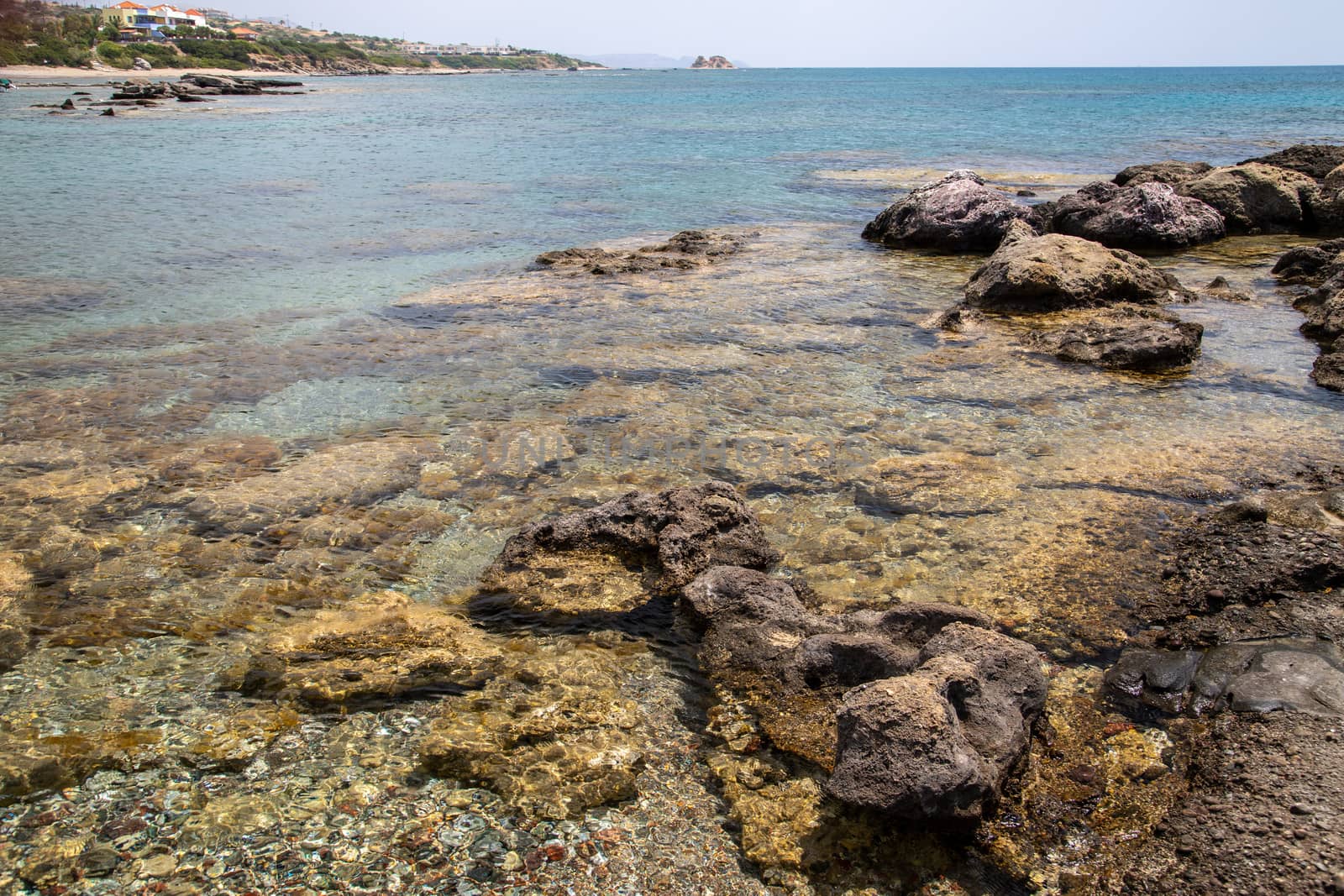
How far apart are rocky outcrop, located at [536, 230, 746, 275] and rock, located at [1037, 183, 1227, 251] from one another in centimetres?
666

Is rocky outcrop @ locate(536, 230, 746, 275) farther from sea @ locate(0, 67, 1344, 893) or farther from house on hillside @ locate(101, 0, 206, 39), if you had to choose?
house on hillside @ locate(101, 0, 206, 39)

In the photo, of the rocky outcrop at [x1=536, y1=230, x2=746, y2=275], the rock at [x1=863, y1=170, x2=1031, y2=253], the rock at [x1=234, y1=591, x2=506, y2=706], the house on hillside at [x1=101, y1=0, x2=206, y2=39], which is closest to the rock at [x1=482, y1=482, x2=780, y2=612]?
the rock at [x1=234, y1=591, x2=506, y2=706]

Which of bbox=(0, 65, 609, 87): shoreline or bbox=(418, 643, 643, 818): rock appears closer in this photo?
bbox=(418, 643, 643, 818): rock

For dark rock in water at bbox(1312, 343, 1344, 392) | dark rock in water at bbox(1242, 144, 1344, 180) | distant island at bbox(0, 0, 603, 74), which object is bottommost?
dark rock in water at bbox(1312, 343, 1344, 392)

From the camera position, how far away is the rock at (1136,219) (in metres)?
16.7

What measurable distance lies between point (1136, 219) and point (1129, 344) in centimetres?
831

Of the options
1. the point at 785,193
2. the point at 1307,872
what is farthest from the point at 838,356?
the point at 785,193

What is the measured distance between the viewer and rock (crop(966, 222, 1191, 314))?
1229 cm

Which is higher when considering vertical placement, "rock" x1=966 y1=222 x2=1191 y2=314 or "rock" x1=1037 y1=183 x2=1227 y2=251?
"rock" x1=1037 y1=183 x2=1227 y2=251

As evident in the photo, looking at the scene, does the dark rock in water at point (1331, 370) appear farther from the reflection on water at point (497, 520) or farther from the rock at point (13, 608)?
the rock at point (13, 608)

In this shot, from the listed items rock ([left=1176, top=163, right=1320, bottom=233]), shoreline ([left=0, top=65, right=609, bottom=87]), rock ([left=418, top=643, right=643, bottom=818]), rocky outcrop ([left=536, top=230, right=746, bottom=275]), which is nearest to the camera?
rock ([left=418, top=643, right=643, bottom=818])

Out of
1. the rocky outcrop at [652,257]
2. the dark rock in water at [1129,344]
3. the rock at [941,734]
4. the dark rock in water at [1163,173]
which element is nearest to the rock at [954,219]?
the rocky outcrop at [652,257]

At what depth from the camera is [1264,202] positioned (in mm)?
18250

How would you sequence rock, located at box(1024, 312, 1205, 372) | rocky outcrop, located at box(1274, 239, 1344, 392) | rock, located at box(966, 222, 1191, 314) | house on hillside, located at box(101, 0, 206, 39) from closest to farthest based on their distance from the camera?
rocky outcrop, located at box(1274, 239, 1344, 392), rock, located at box(1024, 312, 1205, 372), rock, located at box(966, 222, 1191, 314), house on hillside, located at box(101, 0, 206, 39)
